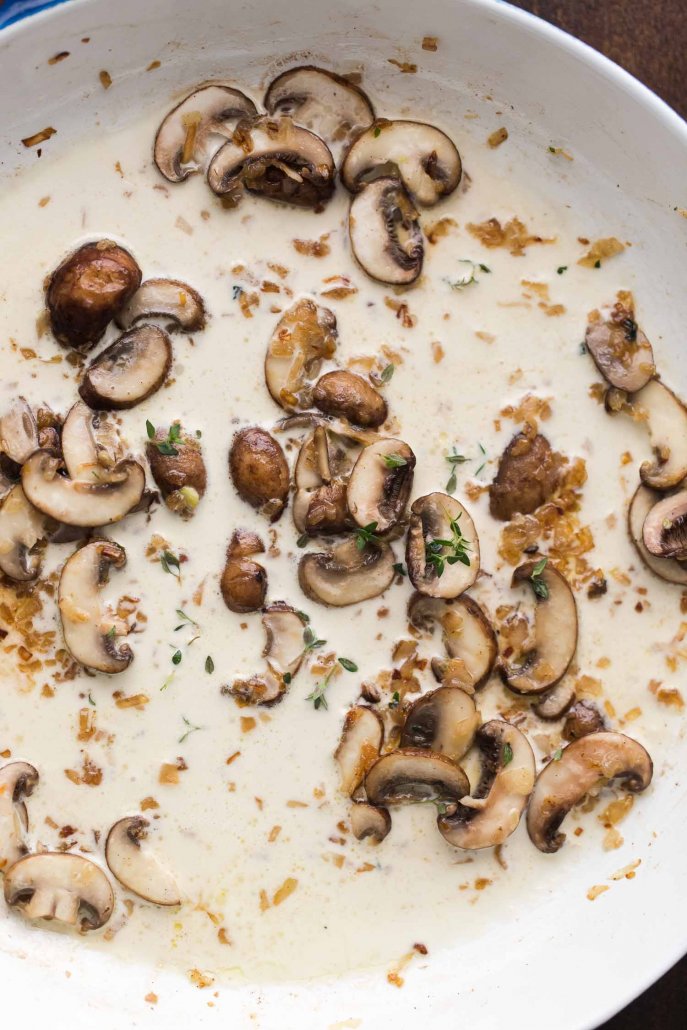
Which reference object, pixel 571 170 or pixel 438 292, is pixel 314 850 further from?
pixel 571 170

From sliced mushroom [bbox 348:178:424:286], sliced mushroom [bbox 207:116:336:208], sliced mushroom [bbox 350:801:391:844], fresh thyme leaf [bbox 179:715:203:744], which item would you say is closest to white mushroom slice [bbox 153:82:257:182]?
sliced mushroom [bbox 207:116:336:208]

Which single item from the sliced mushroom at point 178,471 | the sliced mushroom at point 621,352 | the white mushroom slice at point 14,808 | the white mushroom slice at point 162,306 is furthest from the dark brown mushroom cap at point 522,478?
the white mushroom slice at point 14,808

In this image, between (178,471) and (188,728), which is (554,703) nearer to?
(188,728)

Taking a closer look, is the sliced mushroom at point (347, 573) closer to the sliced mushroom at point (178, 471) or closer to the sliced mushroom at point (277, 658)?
the sliced mushroom at point (277, 658)

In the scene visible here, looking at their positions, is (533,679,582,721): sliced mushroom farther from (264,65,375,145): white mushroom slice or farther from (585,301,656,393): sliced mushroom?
(264,65,375,145): white mushroom slice

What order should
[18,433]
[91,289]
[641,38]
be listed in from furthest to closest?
[641,38]
[18,433]
[91,289]

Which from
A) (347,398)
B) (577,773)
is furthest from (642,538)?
(347,398)
